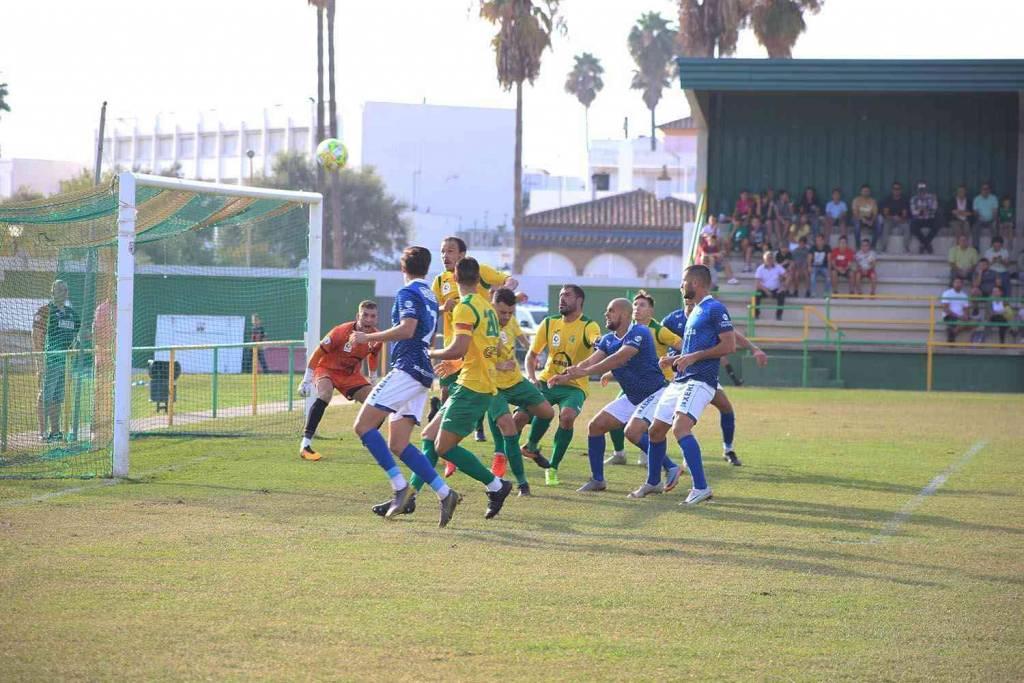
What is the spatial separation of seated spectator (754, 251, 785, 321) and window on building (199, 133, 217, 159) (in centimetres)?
6474

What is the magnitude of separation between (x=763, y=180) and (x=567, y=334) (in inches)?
883

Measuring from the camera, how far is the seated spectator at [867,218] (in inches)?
1220

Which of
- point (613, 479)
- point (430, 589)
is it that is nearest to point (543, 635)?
point (430, 589)

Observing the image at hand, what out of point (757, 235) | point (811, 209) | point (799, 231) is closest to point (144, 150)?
point (757, 235)

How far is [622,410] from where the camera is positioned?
38.0 ft

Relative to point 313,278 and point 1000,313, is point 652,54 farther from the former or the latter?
point 313,278

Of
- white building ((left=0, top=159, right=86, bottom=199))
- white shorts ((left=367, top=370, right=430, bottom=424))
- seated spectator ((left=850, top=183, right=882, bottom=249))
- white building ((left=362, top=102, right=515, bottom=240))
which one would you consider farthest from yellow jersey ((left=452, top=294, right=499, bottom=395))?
white building ((left=0, top=159, right=86, bottom=199))

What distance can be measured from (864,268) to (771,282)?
2144 mm

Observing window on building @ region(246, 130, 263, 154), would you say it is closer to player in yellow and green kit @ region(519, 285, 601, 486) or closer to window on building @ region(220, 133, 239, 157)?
window on building @ region(220, 133, 239, 157)

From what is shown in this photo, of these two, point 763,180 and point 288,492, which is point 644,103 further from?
point 288,492

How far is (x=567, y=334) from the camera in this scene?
484 inches

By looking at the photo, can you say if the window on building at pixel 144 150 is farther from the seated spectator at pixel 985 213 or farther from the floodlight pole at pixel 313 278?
the floodlight pole at pixel 313 278

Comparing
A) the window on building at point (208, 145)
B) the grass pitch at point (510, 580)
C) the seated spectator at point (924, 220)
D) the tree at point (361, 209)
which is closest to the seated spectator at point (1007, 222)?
the seated spectator at point (924, 220)

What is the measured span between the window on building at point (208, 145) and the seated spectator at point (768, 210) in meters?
62.6
